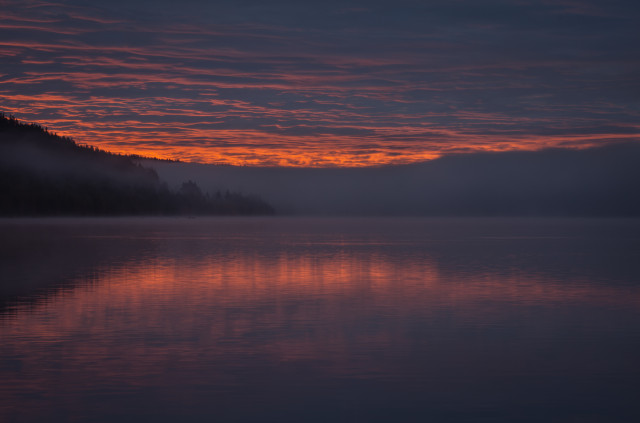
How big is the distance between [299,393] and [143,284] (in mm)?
19198

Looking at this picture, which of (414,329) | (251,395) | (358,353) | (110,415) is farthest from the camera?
(414,329)

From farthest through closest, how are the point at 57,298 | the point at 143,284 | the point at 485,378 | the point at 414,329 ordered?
the point at 143,284 < the point at 57,298 < the point at 414,329 < the point at 485,378

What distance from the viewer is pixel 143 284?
31.6 metres

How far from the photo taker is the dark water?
13.0 meters

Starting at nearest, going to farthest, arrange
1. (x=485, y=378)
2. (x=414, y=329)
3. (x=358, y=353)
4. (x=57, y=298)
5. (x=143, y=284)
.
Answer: (x=485, y=378) → (x=358, y=353) → (x=414, y=329) → (x=57, y=298) → (x=143, y=284)

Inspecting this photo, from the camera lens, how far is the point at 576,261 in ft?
157

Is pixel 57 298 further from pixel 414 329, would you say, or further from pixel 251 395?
pixel 251 395

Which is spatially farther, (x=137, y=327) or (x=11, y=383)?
(x=137, y=327)

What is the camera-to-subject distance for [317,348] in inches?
709

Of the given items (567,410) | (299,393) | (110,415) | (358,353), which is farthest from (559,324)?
(110,415)

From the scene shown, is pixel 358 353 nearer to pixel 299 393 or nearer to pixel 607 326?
pixel 299 393

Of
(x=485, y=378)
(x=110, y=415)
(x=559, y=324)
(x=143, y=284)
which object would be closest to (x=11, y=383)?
(x=110, y=415)

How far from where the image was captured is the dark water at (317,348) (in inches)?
512

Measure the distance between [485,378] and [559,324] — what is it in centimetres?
772
